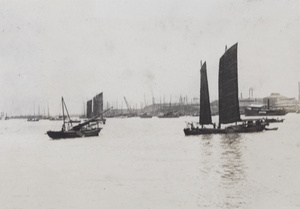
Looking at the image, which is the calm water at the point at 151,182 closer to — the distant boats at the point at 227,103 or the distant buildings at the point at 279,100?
the distant buildings at the point at 279,100

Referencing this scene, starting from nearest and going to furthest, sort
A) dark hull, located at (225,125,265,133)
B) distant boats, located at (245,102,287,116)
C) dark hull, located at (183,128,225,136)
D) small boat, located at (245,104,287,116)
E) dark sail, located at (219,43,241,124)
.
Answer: dark sail, located at (219,43,241,124) < small boat, located at (245,104,287,116) < distant boats, located at (245,102,287,116) < dark hull, located at (183,128,225,136) < dark hull, located at (225,125,265,133)

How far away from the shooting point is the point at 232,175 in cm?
717

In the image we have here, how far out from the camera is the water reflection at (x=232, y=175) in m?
5.44

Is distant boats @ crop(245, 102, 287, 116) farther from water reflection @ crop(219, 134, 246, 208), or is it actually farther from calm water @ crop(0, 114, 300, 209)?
calm water @ crop(0, 114, 300, 209)

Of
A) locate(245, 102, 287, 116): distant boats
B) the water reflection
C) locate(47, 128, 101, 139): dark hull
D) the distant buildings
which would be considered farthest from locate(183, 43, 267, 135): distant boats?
locate(47, 128, 101, 139): dark hull

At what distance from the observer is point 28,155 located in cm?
945

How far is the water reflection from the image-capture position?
17.9 feet

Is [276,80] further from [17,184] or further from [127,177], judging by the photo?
[17,184]

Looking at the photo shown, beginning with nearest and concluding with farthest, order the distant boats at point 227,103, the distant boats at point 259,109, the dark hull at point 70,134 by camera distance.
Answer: the distant boats at point 227,103
the distant boats at point 259,109
the dark hull at point 70,134

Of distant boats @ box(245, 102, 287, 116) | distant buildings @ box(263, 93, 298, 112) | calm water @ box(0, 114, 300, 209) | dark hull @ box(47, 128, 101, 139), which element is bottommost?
calm water @ box(0, 114, 300, 209)

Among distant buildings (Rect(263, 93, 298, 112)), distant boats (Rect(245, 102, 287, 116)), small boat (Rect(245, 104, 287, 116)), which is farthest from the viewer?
distant boats (Rect(245, 102, 287, 116))

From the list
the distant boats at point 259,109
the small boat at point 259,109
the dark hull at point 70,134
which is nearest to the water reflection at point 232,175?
the small boat at point 259,109

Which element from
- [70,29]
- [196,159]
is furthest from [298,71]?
[70,29]

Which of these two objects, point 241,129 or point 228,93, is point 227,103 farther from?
point 241,129
